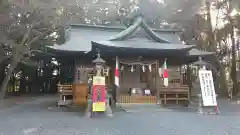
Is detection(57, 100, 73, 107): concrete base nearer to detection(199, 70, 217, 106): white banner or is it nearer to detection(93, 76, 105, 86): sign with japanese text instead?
detection(93, 76, 105, 86): sign with japanese text

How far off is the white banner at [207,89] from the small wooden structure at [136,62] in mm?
2278

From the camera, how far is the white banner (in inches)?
444

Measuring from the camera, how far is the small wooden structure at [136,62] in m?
13.4

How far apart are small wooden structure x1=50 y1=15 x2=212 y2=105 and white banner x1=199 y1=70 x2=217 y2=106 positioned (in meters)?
2.28

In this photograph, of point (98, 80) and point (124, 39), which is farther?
point (124, 39)

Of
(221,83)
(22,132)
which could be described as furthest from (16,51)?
(221,83)

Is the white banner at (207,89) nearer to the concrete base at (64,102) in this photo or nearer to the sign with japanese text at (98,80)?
the sign with japanese text at (98,80)

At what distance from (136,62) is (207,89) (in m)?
4.14

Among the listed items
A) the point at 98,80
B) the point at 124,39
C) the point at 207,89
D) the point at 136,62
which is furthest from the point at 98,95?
the point at 207,89

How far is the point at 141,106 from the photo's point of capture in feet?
42.7

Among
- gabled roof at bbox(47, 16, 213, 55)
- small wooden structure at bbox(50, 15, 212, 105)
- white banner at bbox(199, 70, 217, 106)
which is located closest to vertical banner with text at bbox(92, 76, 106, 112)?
gabled roof at bbox(47, 16, 213, 55)

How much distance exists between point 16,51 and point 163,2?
14.7 meters

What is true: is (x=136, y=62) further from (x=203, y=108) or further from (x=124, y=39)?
(x=203, y=108)

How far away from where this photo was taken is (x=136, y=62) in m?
13.8
